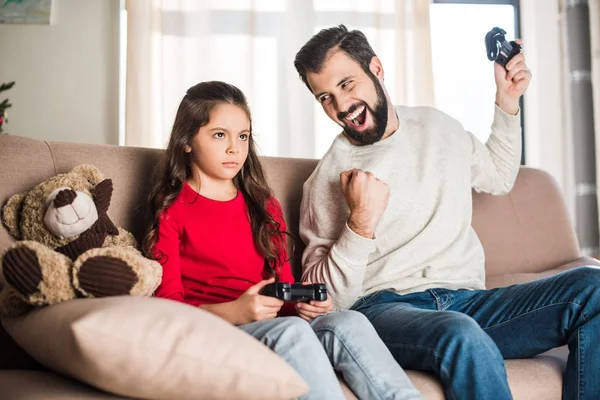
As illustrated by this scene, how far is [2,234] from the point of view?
145cm

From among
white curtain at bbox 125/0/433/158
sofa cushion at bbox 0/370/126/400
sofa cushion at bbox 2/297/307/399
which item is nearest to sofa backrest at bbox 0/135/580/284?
sofa cushion at bbox 0/370/126/400

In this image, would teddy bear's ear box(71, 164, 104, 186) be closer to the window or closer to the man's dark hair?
the man's dark hair

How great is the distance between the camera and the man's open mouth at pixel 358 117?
1772 millimetres

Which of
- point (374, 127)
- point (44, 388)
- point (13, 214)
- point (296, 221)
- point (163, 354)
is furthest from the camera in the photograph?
point (296, 221)

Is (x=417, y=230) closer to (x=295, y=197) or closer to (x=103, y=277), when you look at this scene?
(x=295, y=197)

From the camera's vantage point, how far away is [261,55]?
147 inches

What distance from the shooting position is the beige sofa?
1347 millimetres

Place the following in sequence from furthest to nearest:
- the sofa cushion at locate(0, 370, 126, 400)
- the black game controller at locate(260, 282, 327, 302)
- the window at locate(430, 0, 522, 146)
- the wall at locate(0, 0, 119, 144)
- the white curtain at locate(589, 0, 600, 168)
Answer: the window at locate(430, 0, 522, 146)
the wall at locate(0, 0, 119, 144)
the white curtain at locate(589, 0, 600, 168)
the black game controller at locate(260, 282, 327, 302)
the sofa cushion at locate(0, 370, 126, 400)

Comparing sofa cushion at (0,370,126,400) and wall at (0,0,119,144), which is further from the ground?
wall at (0,0,119,144)

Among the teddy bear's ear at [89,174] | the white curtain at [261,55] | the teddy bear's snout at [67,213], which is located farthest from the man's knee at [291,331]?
the white curtain at [261,55]

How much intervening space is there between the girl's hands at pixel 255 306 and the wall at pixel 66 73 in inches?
98.2

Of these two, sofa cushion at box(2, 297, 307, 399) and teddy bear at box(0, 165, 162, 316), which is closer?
sofa cushion at box(2, 297, 307, 399)

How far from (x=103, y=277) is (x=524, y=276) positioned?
4.21 feet

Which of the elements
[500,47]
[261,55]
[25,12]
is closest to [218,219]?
[500,47]
